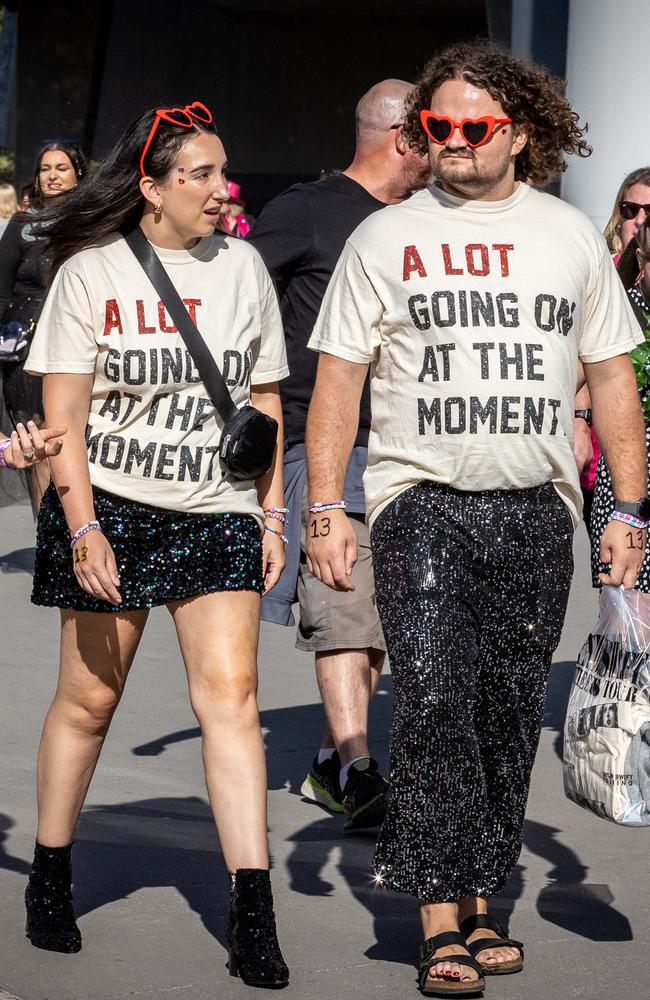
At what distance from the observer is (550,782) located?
5484 millimetres

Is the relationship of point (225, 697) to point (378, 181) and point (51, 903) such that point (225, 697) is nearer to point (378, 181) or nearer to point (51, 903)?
point (51, 903)

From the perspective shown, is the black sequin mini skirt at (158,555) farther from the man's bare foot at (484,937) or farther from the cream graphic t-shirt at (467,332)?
the man's bare foot at (484,937)

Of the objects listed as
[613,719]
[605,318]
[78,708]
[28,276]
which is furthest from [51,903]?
[28,276]

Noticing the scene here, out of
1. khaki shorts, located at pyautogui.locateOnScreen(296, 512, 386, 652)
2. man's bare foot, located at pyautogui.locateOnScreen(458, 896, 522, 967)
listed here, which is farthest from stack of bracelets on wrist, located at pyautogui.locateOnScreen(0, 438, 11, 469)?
khaki shorts, located at pyautogui.locateOnScreen(296, 512, 386, 652)

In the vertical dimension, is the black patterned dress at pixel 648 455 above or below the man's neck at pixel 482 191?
below

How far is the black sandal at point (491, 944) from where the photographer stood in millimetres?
3789

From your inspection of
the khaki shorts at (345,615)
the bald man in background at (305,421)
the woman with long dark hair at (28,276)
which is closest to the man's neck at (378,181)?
the bald man in background at (305,421)

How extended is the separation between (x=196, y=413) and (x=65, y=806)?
0.97 metres

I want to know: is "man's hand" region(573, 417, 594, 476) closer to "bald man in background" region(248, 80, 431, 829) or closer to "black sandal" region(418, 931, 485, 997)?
"bald man in background" region(248, 80, 431, 829)

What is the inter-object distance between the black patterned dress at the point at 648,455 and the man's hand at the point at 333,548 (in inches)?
43.1

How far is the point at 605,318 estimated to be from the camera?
152 inches

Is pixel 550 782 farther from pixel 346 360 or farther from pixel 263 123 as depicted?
pixel 263 123

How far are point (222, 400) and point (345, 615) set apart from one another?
1468 mm

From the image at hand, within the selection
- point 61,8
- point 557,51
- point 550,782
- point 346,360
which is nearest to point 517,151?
point 346,360
